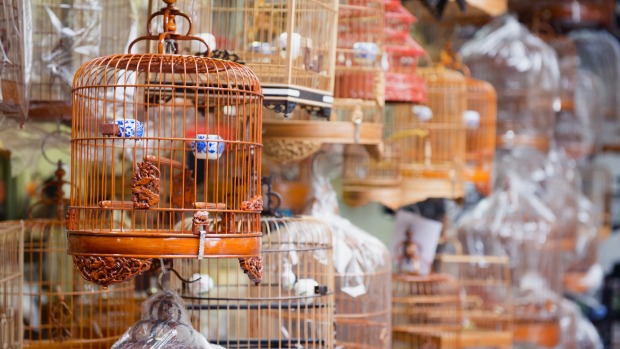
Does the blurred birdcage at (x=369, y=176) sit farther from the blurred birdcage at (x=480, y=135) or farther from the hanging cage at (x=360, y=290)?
the hanging cage at (x=360, y=290)

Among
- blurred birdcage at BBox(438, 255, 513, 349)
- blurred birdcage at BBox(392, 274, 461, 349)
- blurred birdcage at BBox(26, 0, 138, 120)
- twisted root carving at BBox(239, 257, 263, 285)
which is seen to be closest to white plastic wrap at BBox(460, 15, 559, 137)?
blurred birdcage at BBox(438, 255, 513, 349)

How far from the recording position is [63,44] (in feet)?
12.6

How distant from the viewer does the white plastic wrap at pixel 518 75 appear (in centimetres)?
641

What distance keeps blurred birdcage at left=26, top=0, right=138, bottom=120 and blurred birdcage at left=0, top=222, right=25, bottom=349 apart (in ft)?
1.32

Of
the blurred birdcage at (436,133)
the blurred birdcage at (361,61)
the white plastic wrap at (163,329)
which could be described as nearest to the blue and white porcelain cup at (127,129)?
the white plastic wrap at (163,329)

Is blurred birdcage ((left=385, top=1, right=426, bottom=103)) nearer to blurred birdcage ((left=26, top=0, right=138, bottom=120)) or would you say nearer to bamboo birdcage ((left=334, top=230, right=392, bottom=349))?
bamboo birdcage ((left=334, top=230, right=392, bottom=349))

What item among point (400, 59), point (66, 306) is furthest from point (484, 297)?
point (66, 306)

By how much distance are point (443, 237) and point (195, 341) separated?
2.82 m

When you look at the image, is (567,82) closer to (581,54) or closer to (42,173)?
(581,54)

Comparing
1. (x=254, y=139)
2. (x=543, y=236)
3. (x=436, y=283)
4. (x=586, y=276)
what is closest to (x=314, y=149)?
(x=254, y=139)

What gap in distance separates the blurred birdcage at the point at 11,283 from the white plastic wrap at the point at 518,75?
10.9 feet

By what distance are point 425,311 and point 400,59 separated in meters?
1.19

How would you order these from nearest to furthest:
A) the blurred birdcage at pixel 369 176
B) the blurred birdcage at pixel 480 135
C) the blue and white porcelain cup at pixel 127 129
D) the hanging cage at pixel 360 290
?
the blue and white porcelain cup at pixel 127 129 → the hanging cage at pixel 360 290 → the blurred birdcage at pixel 369 176 → the blurred birdcage at pixel 480 135

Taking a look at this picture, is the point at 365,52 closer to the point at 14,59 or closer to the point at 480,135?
the point at 14,59
